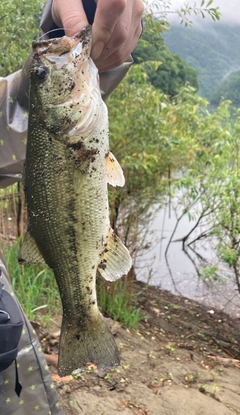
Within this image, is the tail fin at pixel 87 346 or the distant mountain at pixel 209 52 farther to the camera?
the distant mountain at pixel 209 52

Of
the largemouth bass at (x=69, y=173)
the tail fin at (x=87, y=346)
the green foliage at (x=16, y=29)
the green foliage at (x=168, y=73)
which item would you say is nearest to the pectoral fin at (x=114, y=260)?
the largemouth bass at (x=69, y=173)

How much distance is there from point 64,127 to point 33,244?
47 centimetres

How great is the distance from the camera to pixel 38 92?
1.42 m

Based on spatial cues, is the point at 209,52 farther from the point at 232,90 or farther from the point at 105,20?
the point at 105,20

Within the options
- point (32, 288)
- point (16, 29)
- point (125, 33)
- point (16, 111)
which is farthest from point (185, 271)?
point (125, 33)

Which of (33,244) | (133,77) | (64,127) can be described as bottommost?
(133,77)

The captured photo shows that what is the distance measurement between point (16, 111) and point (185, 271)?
22.5ft

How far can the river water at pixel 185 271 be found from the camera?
697 centimetres

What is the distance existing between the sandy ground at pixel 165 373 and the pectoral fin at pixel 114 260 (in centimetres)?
207

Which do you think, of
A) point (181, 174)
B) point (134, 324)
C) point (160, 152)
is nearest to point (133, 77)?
point (160, 152)

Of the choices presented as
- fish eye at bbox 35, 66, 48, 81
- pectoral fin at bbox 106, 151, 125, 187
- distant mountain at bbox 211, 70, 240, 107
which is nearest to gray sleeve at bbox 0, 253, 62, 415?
pectoral fin at bbox 106, 151, 125, 187

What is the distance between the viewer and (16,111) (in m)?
1.78

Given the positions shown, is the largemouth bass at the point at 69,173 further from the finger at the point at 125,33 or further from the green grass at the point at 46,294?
the green grass at the point at 46,294

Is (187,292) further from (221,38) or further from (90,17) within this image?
(221,38)
